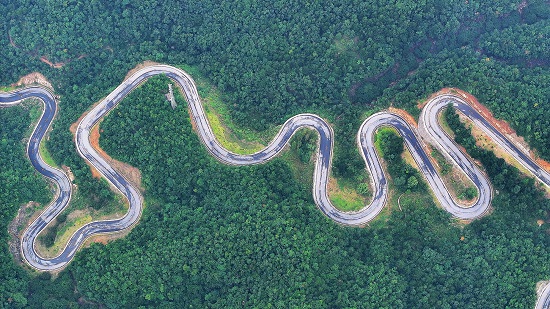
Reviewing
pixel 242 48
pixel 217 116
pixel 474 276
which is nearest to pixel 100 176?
pixel 217 116

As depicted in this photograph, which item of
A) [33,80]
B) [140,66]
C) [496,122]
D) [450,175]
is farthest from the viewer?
[33,80]

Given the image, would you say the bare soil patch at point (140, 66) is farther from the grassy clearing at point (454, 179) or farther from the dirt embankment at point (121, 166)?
the grassy clearing at point (454, 179)

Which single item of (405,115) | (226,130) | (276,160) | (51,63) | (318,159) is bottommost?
(318,159)

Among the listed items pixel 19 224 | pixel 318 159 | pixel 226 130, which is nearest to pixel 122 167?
pixel 226 130

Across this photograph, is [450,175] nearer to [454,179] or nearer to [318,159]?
[454,179]

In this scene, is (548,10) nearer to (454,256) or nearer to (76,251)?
(454,256)

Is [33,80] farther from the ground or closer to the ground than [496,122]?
farther from the ground
